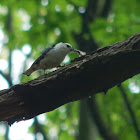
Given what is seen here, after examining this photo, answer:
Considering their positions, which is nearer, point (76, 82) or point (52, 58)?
point (76, 82)

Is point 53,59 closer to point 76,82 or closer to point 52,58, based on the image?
point 52,58

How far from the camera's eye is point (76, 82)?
9.79 ft

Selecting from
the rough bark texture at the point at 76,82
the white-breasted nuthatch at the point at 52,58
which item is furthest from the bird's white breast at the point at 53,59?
the rough bark texture at the point at 76,82

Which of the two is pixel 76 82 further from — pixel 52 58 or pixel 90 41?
pixel 90 41

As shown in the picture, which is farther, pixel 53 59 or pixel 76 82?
pixel 53 59

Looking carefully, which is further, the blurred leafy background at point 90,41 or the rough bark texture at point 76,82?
the blurred leafy background at point 90,41

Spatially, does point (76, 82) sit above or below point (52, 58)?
below

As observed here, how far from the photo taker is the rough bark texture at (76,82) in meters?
2.92

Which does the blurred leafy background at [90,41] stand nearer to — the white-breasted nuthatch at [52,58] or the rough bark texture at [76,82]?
the white-breasted nuthatch at [52,58]

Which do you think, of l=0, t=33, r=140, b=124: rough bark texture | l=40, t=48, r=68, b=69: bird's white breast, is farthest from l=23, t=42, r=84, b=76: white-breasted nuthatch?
l=0, t=33, r=140, b=124: rough bark texture

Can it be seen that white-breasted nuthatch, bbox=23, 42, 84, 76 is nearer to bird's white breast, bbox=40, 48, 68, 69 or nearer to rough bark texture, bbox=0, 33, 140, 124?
bird's white breast, bbox=40, 48, 68, 69

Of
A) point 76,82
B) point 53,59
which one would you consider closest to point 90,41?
point 53,59

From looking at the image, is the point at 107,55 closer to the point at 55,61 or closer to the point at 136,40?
the point at 136,40

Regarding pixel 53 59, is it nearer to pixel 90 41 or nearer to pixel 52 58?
pixel 52 58
